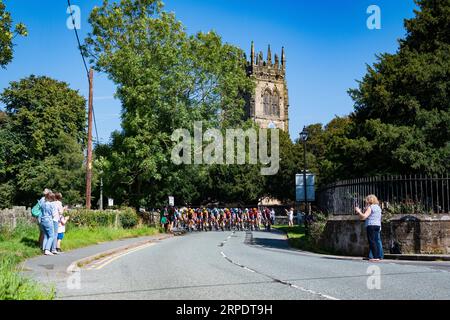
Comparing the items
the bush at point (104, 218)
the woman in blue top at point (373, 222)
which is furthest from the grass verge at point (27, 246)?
the woman in blue top at point (373, 222)

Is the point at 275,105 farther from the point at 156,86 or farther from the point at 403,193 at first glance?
the point at 403,193

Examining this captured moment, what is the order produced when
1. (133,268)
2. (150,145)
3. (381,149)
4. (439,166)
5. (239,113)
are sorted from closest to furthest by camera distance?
(133,268), (439,166), (381,149), (150,145), (239,113)

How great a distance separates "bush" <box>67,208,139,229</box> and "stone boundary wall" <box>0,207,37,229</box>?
3.11 m

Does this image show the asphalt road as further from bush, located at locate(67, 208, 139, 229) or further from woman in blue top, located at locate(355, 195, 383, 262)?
bush, located at locate(67, 208, 139, 229)

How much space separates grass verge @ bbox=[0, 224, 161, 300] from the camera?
720 centimetres

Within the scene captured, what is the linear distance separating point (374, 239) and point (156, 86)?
22023mm

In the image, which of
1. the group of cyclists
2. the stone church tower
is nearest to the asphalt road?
the group of cyclists

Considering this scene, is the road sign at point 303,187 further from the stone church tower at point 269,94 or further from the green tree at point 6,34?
the stone church tower at point 269,94

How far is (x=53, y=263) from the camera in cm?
1334

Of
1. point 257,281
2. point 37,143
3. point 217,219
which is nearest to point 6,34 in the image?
point 257,281

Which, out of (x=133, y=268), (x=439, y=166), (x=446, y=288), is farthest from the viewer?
(x=439, y=166)
